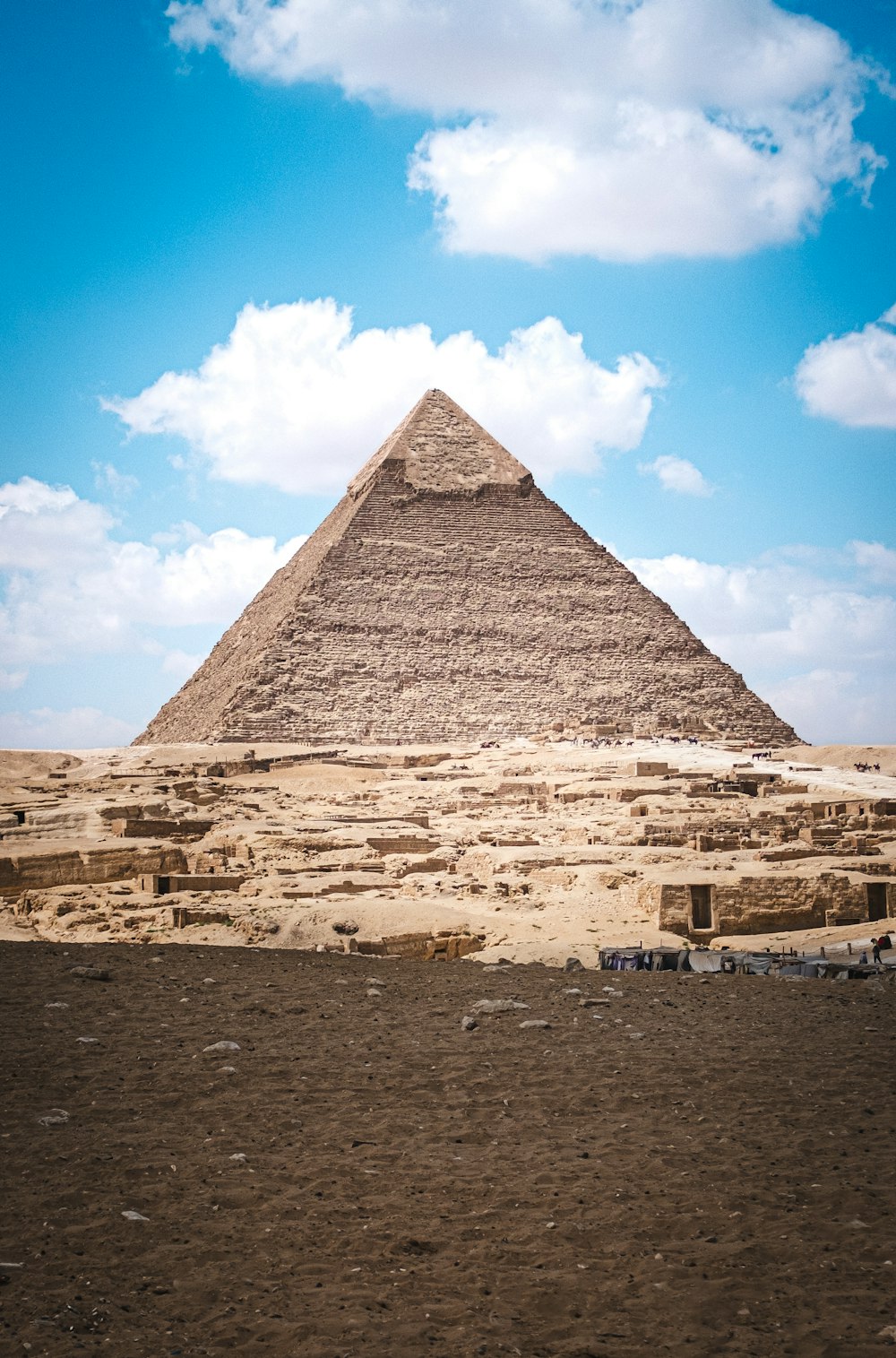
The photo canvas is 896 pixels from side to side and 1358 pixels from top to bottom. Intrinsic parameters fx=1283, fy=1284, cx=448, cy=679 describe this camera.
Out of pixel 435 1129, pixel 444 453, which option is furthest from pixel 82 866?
pixel 444 453

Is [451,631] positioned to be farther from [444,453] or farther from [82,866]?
[82,866]

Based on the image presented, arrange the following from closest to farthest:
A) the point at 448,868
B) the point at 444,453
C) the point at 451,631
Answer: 1. the point at 448,868
2. the point at 451,631
3. the point at 444,453

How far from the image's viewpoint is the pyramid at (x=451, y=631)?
79750 millimetres

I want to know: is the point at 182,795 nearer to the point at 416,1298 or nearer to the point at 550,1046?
the point at 550,1046

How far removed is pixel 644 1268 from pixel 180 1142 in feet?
4.79

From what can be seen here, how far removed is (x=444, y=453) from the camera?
319 feet

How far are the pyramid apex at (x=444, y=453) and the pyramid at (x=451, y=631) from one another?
0.50 ft

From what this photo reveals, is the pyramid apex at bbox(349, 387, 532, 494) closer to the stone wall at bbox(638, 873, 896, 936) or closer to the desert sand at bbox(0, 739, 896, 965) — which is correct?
the desert sand at bbox(0, 739, 896, 965)

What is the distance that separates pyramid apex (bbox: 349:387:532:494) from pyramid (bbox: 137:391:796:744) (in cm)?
15

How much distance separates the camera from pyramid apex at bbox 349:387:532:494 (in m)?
95.4

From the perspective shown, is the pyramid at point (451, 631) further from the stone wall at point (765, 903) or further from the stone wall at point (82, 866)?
the stone wall at point (765, 903)

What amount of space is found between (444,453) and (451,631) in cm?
1561

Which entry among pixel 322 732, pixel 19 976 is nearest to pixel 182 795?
pixel 19 976

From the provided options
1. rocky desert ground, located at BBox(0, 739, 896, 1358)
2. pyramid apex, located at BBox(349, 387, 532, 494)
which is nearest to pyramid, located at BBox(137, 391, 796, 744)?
pyramid apex, located at BBox(349, 387, 532, 494)
